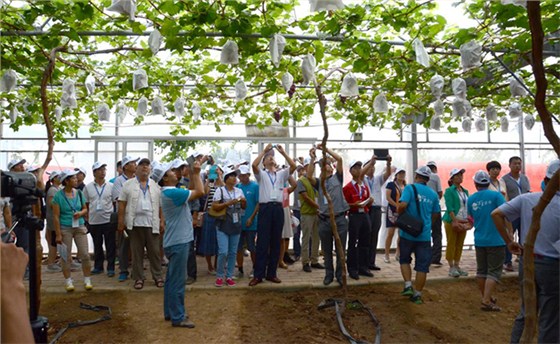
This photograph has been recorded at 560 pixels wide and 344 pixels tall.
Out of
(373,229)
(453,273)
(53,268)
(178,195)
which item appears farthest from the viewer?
(373,229)

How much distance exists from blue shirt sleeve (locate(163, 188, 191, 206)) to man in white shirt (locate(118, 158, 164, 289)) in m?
1.40

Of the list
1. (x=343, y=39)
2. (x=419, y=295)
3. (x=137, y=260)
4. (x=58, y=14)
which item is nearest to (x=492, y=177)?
(x=419, y=295)

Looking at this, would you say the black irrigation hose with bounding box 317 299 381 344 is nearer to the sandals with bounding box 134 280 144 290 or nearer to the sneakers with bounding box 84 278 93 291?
the sandals with bounding box 134 280 144 290

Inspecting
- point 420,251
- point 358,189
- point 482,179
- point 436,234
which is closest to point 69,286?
point 358,189

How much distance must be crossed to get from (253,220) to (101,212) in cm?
228

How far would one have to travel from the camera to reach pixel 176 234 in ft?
14.5

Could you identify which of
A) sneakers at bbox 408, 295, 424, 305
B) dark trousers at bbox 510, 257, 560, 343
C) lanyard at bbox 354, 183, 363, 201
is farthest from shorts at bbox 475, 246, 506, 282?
dark trousers at bbox 510, 257, 560, 343

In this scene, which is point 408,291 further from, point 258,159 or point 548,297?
point 258,159

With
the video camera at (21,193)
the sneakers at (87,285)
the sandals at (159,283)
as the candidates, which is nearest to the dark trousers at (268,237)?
the sandals at (159,283)

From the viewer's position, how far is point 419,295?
18.0ft

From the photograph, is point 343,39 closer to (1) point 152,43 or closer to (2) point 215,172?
(1) point 152,43

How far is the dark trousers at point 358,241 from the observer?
6.30 m

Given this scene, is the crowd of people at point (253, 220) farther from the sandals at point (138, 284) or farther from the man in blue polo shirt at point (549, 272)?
the man in blue polo shirt at point (549, 272)

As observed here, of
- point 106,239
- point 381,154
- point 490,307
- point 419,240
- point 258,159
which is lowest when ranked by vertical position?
point 490,307
